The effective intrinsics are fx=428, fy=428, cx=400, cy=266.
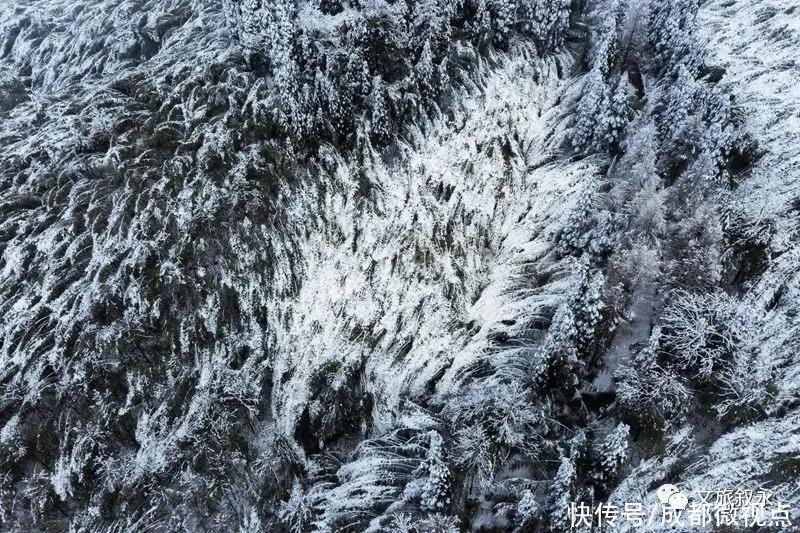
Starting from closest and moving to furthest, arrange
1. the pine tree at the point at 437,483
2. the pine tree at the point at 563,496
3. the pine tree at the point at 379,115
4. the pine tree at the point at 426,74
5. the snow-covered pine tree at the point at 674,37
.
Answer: the pine tree at the point at 563,496
the pine tree at the point at 437,483
the pine tree at the point at 379,115
the pine tree at the point at 426,74
the snow-covered pine tree at the point at 674,37

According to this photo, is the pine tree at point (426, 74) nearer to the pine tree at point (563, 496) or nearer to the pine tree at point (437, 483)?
the pine tree at point (437, 483)

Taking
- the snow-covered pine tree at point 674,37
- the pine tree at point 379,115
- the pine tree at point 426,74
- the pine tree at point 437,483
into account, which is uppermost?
the snow-covered pine tree at point 674,37

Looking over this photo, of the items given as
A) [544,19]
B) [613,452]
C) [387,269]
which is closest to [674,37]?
[544,19]

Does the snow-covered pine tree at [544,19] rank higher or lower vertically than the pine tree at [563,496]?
higher

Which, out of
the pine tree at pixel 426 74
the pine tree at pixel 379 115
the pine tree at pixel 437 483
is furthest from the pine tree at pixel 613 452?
the pine tree at pixel 426 74

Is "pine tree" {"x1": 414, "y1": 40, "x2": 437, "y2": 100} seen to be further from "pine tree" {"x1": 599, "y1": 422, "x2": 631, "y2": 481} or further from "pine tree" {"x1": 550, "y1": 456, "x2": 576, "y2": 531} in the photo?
"pine tree" {"x1": 550, "y1": 456, "x2": 576, "y2": 531}

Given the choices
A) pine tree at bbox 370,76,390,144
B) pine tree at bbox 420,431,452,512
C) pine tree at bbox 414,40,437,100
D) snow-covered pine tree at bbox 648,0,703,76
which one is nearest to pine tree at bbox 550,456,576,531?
pine tree at bbox 420,431,452,512

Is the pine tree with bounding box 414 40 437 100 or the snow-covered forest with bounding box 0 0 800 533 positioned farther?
the pine tree with bounding box 414 40 437 100

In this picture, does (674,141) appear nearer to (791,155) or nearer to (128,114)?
(791,155)

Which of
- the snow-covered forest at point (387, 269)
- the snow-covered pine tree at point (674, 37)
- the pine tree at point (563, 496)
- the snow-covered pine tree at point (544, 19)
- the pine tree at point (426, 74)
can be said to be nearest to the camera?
the pine tree at point (563, 496)

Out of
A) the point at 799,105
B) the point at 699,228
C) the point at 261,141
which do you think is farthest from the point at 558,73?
the point at 261,141
